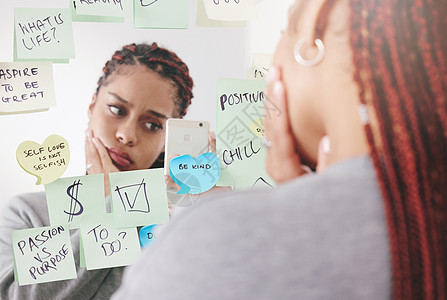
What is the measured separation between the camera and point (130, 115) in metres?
1.04

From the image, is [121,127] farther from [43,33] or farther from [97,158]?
[43,33]

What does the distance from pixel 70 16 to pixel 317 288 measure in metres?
0.81

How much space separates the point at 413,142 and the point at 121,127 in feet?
2.49

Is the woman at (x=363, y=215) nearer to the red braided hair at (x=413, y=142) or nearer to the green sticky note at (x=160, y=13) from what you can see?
the red braided hair at (x=413, y=142)

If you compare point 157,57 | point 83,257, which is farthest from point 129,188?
point 157,57

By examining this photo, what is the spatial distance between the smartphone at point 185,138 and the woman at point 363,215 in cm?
65

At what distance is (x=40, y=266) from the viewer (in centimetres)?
98

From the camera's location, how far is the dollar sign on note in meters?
0.99

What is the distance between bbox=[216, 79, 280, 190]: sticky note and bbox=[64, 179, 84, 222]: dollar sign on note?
0.95 ft

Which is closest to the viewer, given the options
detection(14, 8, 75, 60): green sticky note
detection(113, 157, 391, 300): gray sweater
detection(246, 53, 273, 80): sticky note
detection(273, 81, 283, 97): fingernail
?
detection(113, 157, 391, 300): gray sweater

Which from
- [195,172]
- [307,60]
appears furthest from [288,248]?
[195,172]

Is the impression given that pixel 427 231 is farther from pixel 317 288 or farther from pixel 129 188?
pixel 129 188

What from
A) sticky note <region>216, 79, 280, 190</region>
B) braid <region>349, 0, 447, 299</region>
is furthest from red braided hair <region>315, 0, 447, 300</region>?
sticky note <region>216, 79, 280, 190</region>

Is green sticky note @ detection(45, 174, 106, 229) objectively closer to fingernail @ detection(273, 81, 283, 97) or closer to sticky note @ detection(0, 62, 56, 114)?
sticky note @ detection(0, 62, 56, 114)
